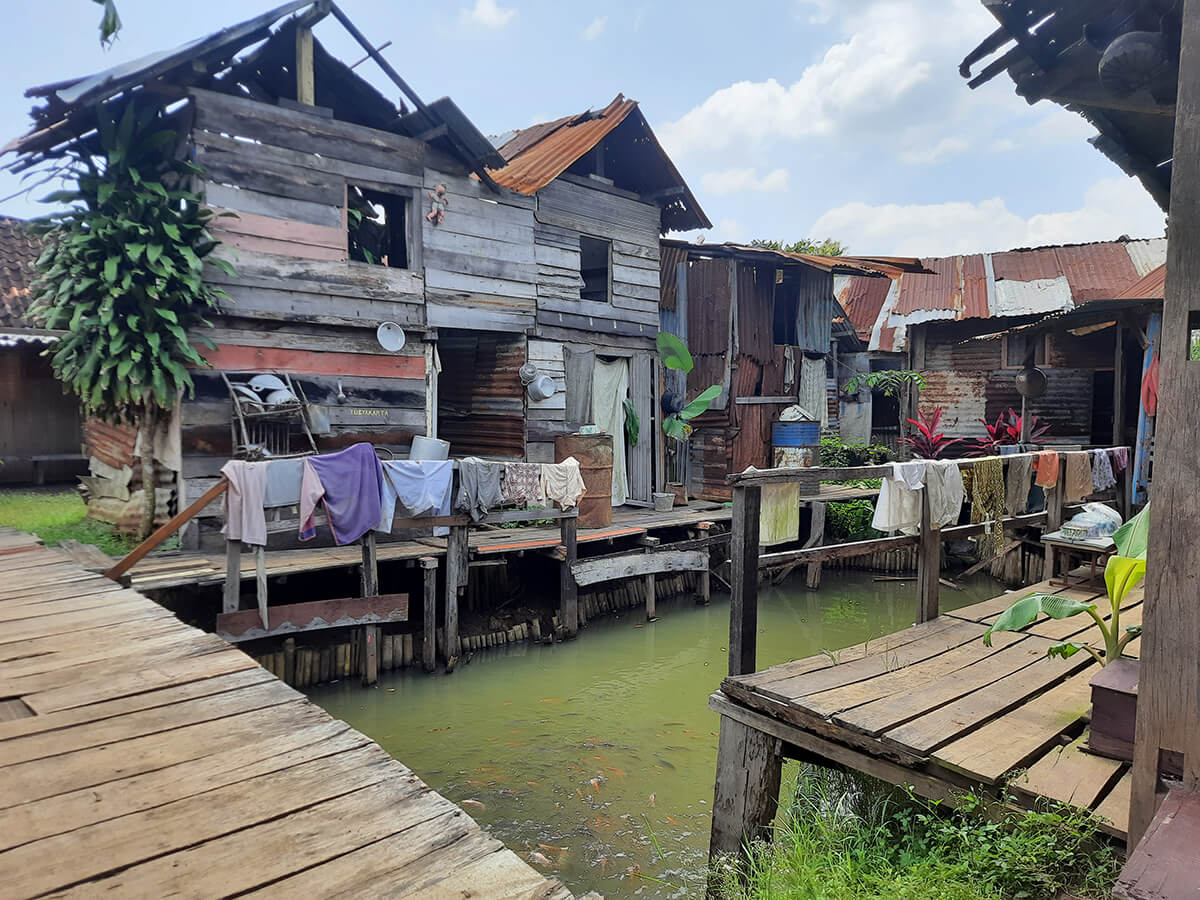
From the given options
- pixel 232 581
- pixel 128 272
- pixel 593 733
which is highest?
pixel 128 272

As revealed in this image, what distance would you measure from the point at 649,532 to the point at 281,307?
6.48 metres

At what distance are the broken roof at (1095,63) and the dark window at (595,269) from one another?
10161 mm

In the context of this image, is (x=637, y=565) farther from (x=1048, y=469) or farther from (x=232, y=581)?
(x=232, y=581)

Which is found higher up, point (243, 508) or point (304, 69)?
point (304, 69)

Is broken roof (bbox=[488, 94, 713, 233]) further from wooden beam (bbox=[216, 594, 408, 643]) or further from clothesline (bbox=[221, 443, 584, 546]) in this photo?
wooden beam (bbox=[216, 594, 408, 643])

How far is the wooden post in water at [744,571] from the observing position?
484 centimetres

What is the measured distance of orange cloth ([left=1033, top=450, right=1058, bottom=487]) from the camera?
7405 millimetres

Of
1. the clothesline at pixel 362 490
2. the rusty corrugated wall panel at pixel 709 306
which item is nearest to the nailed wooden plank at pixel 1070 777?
the clothesline at pixel 362 490

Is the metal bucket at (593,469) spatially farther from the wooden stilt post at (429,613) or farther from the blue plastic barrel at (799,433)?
the blue plastic barrel at (799,433)

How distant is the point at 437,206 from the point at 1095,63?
8.89 m

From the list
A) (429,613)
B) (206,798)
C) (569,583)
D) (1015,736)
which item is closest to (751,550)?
(1015,736)

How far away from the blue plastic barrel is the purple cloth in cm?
898

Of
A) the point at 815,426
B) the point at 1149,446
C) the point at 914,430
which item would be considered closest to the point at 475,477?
the point at 815,426

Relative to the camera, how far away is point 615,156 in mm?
13883
